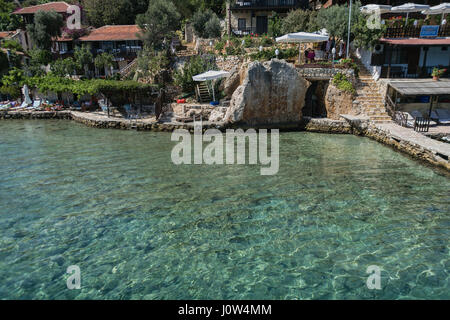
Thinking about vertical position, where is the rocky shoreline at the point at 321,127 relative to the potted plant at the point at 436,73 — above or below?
below

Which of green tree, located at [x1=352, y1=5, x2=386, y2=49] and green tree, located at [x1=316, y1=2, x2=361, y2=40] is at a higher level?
green tree, located at [x1=316, y1=2, x2=361, y2=40]

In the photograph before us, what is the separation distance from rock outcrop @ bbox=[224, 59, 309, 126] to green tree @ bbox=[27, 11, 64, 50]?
1194 inches

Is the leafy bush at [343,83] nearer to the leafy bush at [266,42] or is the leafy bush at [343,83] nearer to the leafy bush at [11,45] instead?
the leafy bush at [266,42]

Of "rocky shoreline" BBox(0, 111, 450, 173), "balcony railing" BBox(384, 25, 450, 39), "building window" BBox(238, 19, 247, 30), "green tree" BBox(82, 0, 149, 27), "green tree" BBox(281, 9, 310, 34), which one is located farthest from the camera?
"green tree" BBox(82, 0, 149, 27)

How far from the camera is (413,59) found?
1077 inches

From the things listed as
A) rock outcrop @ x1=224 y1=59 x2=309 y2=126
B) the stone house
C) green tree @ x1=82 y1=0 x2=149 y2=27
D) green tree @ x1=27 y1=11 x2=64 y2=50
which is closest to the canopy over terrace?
rock outcrop @ x1=224 y1=59 x2=309 y2=126

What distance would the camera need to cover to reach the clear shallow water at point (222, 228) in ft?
25.4

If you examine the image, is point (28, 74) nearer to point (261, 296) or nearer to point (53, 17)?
point (53, 17)

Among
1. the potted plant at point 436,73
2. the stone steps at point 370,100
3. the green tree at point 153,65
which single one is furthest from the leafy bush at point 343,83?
the green tree at point 153,65

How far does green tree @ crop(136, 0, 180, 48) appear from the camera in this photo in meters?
33.2

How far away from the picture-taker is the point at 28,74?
35.7 meters

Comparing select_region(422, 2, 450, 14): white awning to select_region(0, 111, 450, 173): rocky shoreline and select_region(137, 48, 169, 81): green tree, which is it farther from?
select_region(137, 48, 169, 81): green tree

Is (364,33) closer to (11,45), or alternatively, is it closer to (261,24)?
(261,24)

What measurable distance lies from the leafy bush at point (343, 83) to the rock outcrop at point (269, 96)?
226 cm
